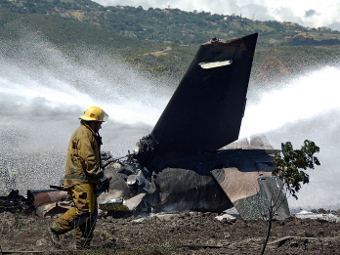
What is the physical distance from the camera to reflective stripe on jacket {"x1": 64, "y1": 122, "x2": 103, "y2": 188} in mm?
8430

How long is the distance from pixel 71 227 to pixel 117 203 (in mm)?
3805

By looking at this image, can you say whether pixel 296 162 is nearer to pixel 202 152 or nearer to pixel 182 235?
pixel 182 235

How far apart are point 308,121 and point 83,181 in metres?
11.8

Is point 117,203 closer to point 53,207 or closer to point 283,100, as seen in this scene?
point 53,207

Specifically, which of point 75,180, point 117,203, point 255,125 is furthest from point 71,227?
point 255,125

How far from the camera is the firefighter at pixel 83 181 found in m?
8.45

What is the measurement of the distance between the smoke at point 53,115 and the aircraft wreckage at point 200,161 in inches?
173

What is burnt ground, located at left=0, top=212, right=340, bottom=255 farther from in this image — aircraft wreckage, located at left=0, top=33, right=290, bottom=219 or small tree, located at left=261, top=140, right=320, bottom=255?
small tree, located at left=261, top=140, right=320, bottom=255

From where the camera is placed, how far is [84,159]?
27.7 feet

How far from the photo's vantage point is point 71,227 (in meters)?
8.52

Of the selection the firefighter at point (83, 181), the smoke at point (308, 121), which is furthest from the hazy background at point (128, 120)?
the firefighter at point (83, 181)

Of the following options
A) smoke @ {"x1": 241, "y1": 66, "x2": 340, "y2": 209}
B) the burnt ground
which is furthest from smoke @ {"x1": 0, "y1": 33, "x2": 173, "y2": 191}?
the burnt ground

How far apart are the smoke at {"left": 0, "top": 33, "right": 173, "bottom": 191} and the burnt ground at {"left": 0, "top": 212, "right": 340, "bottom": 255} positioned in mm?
6194

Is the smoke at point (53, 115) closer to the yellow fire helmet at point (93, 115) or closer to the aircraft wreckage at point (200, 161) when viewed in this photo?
the aircraft wreckage at point (200, 161)
